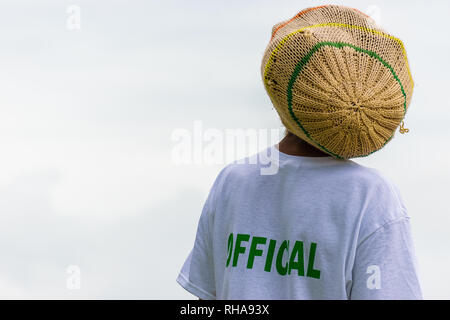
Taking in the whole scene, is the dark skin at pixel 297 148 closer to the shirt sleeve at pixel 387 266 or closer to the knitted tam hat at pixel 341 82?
the knitted tam hat at pixel 341 82

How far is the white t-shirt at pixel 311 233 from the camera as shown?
2.08 meters

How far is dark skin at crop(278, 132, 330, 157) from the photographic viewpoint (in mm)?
2248

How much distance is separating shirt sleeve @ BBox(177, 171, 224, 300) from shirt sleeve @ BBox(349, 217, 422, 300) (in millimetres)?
631

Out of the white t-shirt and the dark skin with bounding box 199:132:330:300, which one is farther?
the dark skin with bounding box 199:132:330:300

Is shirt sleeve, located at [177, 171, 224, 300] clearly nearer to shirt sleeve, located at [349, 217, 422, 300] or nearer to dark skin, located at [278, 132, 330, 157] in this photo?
dark skin, located at [278, 132, 330, 157]

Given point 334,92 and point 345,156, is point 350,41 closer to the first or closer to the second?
point 334,92

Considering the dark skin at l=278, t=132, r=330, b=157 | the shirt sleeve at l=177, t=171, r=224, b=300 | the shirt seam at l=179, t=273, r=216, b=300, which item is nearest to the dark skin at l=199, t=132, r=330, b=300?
the dark skin at l=278, t=132, r=330, b=157

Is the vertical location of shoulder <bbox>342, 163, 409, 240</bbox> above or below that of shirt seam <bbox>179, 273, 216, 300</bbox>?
above

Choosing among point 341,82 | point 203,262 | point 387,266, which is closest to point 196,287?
point 203,262

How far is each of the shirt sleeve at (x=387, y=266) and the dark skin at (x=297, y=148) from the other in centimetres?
35
